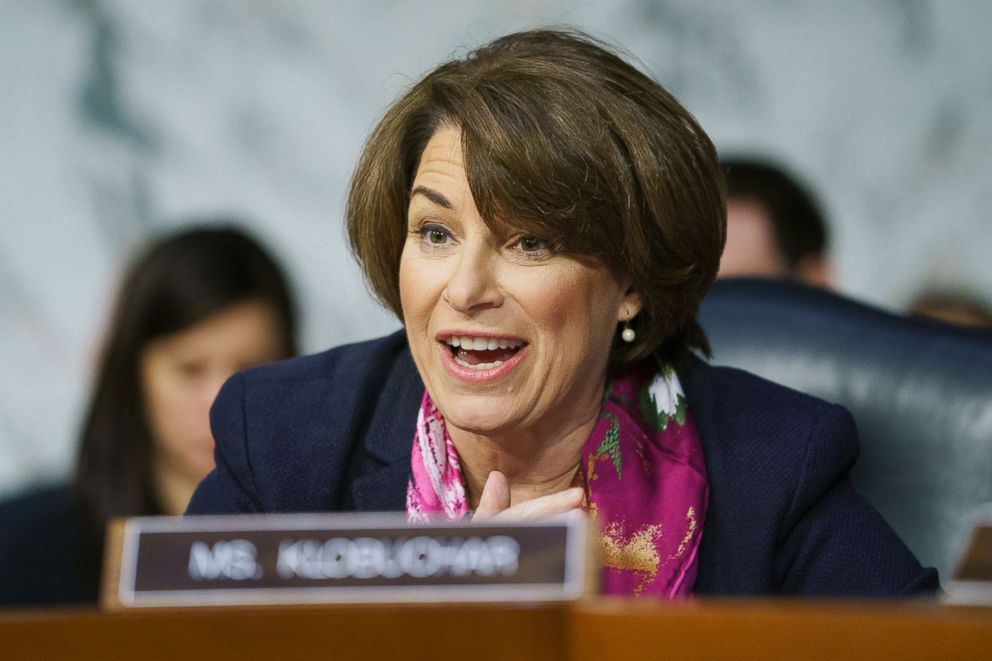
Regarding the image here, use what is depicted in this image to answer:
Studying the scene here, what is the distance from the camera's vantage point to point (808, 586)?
1.52 m

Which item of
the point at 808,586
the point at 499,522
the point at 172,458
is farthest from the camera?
the point at 172,458

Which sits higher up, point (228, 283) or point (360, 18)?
point (360, 18)

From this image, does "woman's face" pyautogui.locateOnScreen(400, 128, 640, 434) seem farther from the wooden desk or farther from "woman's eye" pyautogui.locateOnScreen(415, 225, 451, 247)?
the wooden desk

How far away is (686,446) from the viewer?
63.8 inches

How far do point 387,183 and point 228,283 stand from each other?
923mm

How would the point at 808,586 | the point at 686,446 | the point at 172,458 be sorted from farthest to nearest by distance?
1. the point at 172,458
2. the point at 686,446
3. the point at 808,586

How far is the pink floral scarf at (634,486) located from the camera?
1.53m

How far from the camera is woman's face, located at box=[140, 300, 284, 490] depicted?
7.91ft

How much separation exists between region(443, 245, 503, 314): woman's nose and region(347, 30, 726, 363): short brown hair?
5cm

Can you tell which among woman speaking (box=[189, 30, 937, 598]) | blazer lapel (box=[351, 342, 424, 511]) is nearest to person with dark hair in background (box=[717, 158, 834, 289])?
woman speaking (box=[189, 30, 937, 598])

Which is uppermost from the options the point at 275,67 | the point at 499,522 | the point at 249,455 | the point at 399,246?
the point at 275,67

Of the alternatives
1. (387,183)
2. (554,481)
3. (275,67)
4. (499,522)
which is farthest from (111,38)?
(499,522)

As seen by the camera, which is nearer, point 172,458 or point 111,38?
point 172,458

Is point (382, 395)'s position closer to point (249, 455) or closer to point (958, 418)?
point (249, 455)
